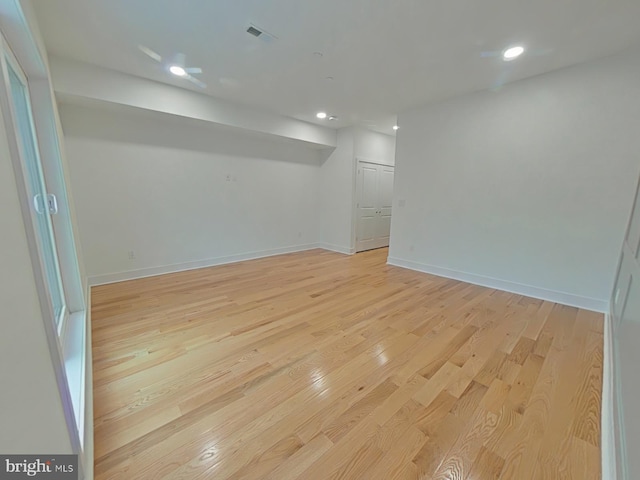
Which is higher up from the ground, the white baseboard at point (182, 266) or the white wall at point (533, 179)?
the white wall at point (533, 179)

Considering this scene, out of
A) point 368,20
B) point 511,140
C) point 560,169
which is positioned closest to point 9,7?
point 368,20

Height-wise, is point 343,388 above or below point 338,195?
below

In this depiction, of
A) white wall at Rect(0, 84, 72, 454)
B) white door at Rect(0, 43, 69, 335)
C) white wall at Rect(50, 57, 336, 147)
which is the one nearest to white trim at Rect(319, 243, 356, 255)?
white wall at Rect(50, 57, 336, 147)

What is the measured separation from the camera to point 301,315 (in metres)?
2.68

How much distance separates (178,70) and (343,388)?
3.62 m

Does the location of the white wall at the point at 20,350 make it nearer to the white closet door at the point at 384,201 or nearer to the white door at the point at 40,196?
the white door at the point at 40,196

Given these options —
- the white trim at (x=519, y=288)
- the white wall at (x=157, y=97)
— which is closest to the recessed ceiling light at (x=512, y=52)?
the white trim at (x=519, y=288)

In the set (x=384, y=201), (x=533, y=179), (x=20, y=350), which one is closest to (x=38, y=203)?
(x=20, y=350)

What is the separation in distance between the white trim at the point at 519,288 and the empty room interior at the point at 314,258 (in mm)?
22

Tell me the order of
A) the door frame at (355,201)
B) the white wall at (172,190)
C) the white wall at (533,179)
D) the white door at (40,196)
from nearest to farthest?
the white door at (40,196) < the white wall at (533,179) < the white wall at (172,190) < the door frame at (355,201)

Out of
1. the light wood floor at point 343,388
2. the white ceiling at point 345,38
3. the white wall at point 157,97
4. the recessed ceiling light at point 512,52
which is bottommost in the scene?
the light wood floor at point 343,388

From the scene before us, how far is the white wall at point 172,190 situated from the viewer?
130 inches

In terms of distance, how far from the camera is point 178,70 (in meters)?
2.96

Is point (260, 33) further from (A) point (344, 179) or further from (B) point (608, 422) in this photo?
(B) point (608, 422)
